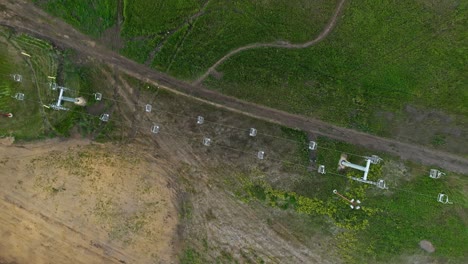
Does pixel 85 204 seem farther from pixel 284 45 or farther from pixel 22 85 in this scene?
pixel 284 45

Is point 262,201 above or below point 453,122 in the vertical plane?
below

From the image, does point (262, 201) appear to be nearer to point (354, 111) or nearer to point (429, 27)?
point (354, 111)

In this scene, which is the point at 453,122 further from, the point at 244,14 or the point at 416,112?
the point at 244,14

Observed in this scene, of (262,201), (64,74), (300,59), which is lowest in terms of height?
(262,201)

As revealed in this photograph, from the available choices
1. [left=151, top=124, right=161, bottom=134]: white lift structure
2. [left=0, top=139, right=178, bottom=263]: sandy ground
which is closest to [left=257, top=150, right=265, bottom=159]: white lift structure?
[left=0, top=139, right=178, bottom=263]: sandy ground

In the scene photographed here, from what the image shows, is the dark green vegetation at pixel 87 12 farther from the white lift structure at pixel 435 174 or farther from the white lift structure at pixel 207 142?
the white lift structure at pixel 435 174

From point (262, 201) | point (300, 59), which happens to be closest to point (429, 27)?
point (300, 59)

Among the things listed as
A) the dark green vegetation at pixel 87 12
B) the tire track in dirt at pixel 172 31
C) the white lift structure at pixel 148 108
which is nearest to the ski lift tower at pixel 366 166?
the white lift structure at pixel 148 108
